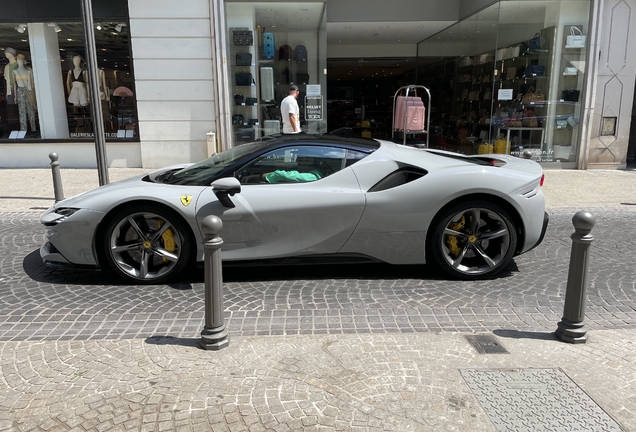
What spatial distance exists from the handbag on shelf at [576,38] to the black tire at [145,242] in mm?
11543

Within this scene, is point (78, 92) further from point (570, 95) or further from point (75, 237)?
point (570, 95)

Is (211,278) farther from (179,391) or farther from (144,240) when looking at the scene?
(144,240)

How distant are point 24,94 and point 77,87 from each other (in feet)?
4.43

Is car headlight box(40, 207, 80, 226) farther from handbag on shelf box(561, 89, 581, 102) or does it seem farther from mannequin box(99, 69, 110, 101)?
handbag on shelf box(561, 89, 581, 102)

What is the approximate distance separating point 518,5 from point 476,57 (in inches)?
83.5

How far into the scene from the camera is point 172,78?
39.0ft

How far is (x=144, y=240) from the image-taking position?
436 centimetres

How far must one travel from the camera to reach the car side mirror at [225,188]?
406 centimetres

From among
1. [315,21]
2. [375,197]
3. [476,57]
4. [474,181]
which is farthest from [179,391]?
[476,57]

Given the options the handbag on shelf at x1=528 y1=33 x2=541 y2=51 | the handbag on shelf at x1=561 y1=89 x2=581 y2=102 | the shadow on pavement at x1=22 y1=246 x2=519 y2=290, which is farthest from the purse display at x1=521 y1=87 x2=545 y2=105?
the shadow on pavement at x1=22 y1=246 x2=519 y2=290

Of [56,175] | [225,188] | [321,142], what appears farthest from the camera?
[56,175]

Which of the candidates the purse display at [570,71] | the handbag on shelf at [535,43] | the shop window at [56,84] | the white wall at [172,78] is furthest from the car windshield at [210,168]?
the purse display at [570,71]

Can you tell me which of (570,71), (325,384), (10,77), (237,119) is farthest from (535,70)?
(10,77)

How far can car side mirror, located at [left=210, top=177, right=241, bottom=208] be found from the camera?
13.3 feet
